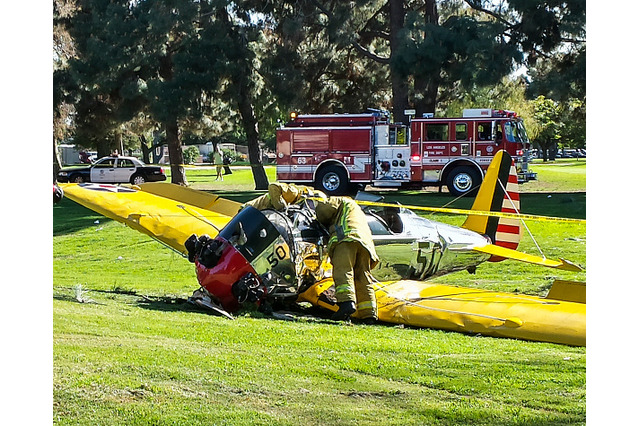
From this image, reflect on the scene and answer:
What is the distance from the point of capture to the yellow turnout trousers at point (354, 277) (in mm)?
6172

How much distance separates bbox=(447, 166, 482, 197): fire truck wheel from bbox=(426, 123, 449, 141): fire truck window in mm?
1004

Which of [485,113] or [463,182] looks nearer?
[463,182]

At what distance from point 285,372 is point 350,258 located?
1.75m

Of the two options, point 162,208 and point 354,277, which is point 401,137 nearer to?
point 162,208

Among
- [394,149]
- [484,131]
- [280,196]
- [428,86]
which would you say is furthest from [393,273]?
[484,131]

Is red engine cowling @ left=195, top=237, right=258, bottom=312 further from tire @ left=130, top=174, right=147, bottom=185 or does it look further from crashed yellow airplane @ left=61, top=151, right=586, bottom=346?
tire @ left=130, top=174, right=147, bottom=185

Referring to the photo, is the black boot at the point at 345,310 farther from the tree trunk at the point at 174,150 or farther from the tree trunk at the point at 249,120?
the tree trunk at the point at 174,150

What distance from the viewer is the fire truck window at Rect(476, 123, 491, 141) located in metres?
17.0

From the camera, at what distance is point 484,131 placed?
17.1 m

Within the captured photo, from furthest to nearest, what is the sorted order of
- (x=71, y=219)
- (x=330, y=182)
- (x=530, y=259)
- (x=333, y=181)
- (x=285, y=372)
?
(x=71, y=219) → (x=333, y=181) → (x=330, y=182) → (x=530, y=259) → (x=285, y=372)

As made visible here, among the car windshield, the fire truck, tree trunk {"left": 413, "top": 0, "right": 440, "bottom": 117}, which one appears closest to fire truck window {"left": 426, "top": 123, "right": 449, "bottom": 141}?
the fire truck

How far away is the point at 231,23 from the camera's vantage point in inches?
639
